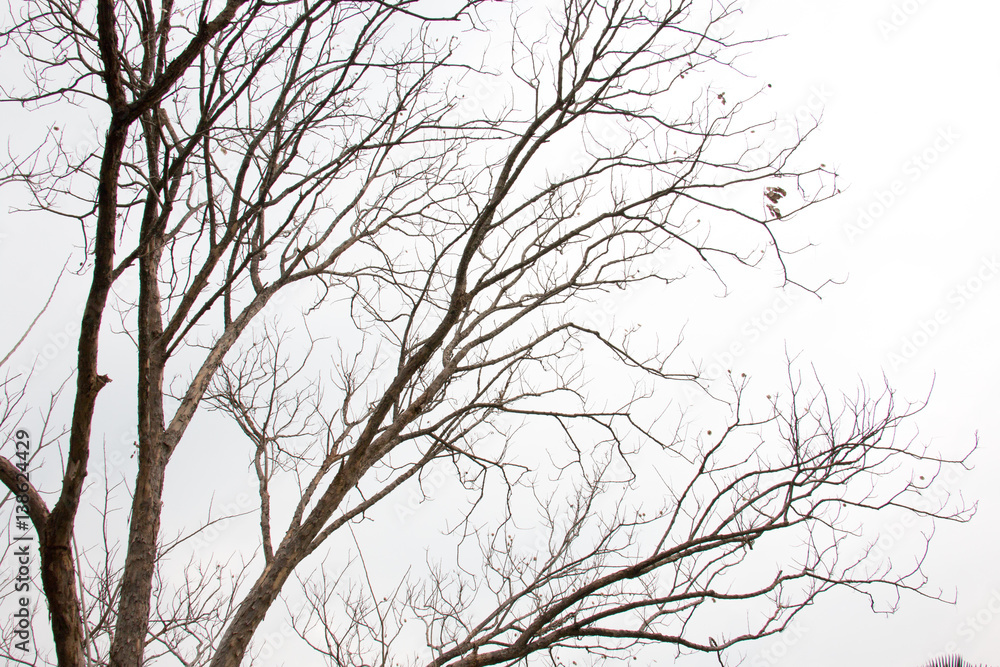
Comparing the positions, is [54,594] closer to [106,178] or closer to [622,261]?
[106,178]

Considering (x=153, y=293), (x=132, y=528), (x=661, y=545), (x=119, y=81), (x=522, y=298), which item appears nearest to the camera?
Answer: (x=119, y=81)

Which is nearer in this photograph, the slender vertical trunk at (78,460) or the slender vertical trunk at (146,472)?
the slender vertical trunk at (78,460)

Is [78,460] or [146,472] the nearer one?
[78,460]

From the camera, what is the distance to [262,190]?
358 centimetres

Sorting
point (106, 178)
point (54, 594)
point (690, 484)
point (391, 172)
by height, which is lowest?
Result: point (54, 594)

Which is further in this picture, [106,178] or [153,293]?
[153,293]

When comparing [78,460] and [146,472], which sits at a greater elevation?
[146,472]

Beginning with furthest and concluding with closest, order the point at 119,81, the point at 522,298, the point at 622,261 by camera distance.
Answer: the point at 522,298
the point at 622,261
the point at 119,81

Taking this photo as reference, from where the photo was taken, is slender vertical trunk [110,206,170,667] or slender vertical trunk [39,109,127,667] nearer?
slender vertical trunk [39,109,127,667]

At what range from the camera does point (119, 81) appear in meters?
2.62

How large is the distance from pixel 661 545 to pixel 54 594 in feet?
9.85

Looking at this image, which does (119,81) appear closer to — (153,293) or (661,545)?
(153,293)

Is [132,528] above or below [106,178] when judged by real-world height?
below

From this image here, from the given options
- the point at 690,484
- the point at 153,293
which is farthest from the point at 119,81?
the point at 690,484
